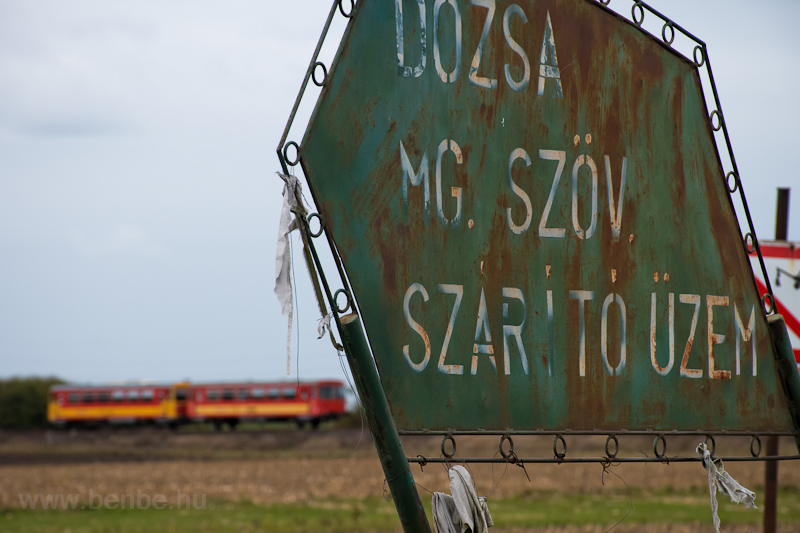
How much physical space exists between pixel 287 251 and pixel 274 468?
90.9 ft

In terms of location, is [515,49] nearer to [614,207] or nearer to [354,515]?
[614,207]

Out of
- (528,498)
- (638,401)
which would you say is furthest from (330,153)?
(528,498)

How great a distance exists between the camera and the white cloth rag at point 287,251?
8.26ft

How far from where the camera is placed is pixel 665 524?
15445 millimetres

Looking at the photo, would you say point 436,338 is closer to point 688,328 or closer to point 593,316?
point 593,316

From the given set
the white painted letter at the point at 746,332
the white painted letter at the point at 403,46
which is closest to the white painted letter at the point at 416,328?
the white painted letter at the point at 403,46

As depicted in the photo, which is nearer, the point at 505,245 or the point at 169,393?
the point at 505,245

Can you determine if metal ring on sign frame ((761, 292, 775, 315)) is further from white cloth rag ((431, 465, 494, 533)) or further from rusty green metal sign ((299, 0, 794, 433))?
white cloth rag ((431, 465, 494, 533))

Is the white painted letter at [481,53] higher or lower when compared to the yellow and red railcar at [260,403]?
higher

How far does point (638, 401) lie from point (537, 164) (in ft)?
3.21

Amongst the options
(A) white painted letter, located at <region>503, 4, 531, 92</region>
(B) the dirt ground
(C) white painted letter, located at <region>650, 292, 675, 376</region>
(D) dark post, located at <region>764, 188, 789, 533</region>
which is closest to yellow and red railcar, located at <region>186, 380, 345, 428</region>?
(B) the dirt ground

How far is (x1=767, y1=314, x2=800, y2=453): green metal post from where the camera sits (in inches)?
136

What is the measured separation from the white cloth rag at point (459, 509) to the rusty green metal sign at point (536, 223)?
0.60 feet

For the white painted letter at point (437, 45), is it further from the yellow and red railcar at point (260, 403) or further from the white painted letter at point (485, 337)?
the yellow and red railcar at point (260, 403)
